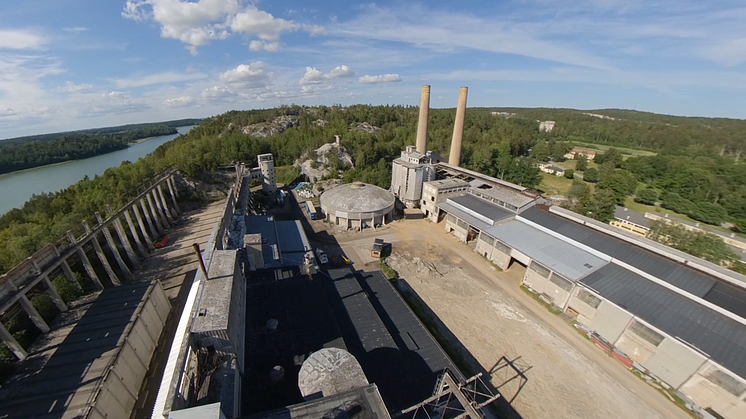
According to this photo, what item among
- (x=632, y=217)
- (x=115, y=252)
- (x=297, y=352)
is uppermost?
(x=297, y=352)

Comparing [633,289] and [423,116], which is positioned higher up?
[423,116]

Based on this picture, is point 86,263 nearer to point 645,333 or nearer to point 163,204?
point 163,204

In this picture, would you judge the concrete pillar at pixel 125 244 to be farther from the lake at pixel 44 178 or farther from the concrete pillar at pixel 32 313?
the lake at pixel 44 178

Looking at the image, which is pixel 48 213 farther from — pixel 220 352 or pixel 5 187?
pixel 5 187

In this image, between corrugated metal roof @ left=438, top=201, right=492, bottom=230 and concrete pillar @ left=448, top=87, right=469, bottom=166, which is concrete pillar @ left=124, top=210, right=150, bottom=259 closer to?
corrugated metal roof @ left=438, top=201, right=492, bottom=230

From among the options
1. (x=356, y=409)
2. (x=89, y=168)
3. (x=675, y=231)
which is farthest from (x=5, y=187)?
(x=675, y=231)

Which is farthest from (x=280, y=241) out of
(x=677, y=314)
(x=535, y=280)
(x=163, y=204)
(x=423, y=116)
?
(x=423, y=116)

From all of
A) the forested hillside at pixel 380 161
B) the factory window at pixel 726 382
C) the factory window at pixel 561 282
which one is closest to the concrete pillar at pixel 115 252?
the forested hillside at pixel 380 161

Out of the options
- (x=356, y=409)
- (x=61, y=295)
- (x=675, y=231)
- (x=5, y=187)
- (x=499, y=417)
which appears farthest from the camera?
(x=5, y=187)
